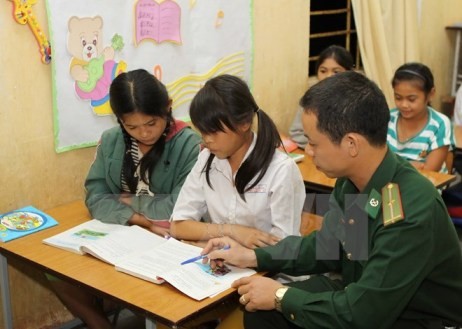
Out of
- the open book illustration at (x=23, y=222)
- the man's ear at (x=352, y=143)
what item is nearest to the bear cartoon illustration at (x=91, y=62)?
the open book illustration at (x=23, y=222)

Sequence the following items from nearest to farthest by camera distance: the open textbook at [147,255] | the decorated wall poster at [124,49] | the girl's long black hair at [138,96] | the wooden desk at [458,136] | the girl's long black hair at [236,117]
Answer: the open textbook at [147,255] < the girl's long black hair at [236,117] < the girl's long black hair at [138,96] < the decorated wall poster at [124,49] < the wooden desk at [458,136]

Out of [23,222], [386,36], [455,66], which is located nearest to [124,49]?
[23,222]

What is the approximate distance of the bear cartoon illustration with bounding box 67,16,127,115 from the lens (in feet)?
8.99

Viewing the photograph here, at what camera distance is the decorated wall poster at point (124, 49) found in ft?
8.96

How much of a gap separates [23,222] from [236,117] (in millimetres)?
1003

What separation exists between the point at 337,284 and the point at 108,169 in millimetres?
1063

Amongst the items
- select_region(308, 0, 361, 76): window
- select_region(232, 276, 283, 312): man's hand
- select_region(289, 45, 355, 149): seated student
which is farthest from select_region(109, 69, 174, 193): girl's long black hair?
select_region(308, 0, 361, 76): window

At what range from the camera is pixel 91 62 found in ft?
9.22

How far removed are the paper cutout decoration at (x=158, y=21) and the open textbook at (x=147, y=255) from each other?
1.00m

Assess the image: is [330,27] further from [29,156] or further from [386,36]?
[29,156]

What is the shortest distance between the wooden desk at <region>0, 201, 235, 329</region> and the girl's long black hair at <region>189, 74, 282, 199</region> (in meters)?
0.50

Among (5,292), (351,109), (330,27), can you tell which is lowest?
(5,292)

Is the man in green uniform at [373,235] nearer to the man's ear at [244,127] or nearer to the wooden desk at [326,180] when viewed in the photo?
the man's ear at [244,127]

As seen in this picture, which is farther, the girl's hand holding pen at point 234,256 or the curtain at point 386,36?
the curtain at point 386,36
